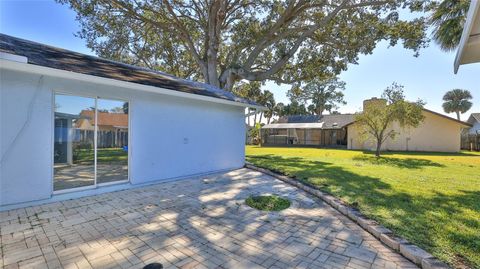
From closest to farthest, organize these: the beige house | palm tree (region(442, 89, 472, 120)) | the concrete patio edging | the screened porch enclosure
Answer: the concrete patio edging < the beige house < the screened porch enclosure < palm tree (region(442, 89, 472, 120))

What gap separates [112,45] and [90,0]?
10.5 ft

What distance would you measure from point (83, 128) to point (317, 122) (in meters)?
30.6

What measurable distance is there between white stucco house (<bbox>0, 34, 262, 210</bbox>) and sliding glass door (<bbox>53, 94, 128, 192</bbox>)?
0.02 metres

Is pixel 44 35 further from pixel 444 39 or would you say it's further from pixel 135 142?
pixel 444 39

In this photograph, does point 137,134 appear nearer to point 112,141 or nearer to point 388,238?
point 112,141

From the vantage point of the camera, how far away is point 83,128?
234 inches

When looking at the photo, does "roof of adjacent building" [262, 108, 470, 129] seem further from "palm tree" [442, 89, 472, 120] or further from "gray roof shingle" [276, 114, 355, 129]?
"palm tree" [442, 89, 472, 120]

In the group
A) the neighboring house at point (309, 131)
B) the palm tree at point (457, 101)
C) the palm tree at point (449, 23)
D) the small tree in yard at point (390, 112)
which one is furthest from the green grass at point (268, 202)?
the palm tree at point (457, 101)

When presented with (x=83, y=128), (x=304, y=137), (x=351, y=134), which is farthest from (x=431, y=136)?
(x=83, y=128)

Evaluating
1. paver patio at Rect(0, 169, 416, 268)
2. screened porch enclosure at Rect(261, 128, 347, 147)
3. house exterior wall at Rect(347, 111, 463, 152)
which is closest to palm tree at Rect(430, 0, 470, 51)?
paver patio at Rect(0, 169, 416, 268)

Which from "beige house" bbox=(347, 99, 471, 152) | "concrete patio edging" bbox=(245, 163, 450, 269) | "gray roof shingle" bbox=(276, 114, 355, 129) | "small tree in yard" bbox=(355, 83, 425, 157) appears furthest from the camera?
"gray roof shingle" bbox=(276, 114, 355, 129)

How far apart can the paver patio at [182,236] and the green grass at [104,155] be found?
3.17 ft

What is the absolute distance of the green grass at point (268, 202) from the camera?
5.27 m

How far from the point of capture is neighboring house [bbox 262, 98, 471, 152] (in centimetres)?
2342
